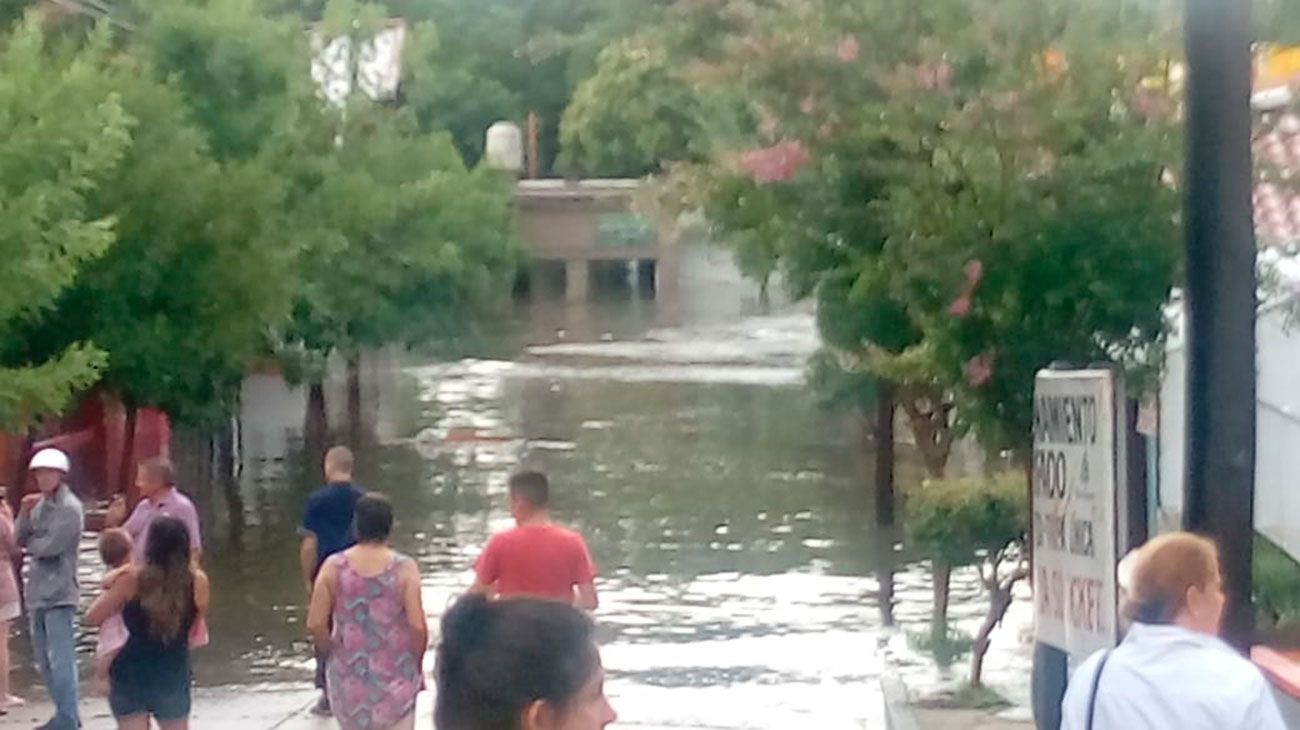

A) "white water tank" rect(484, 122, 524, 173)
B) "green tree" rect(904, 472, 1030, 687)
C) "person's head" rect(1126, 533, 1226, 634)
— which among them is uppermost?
"white water tank" rect(484, 122, 524, 173)

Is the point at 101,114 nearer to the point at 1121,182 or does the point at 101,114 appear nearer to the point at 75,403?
the point at 1121,182

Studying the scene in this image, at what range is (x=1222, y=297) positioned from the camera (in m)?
6.02

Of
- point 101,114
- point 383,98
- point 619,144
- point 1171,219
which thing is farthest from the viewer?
point 619,144

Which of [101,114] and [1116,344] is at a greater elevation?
[101,114]

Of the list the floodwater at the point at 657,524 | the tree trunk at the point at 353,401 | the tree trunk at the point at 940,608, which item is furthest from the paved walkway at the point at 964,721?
the tree trunk at the point at 353,401

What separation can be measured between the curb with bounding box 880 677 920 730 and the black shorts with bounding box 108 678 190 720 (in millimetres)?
3748

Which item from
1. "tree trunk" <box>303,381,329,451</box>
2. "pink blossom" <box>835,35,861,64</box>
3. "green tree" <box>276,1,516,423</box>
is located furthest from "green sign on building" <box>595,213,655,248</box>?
"pink blossom" <box>835,35,861,64</box>

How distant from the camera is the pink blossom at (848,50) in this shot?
34.1 ft

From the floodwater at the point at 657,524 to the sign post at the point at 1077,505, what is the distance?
434 centimetres

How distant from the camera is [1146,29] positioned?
9.56 meters

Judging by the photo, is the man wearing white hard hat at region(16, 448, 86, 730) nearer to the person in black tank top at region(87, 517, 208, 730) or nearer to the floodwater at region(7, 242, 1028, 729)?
the person in black tank top at region(87, 517, 208, 730)

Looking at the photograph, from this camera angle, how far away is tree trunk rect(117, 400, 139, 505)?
74.9 ft

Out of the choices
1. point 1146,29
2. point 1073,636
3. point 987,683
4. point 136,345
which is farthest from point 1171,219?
point 136,345

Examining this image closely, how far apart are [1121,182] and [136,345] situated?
13.1 m
